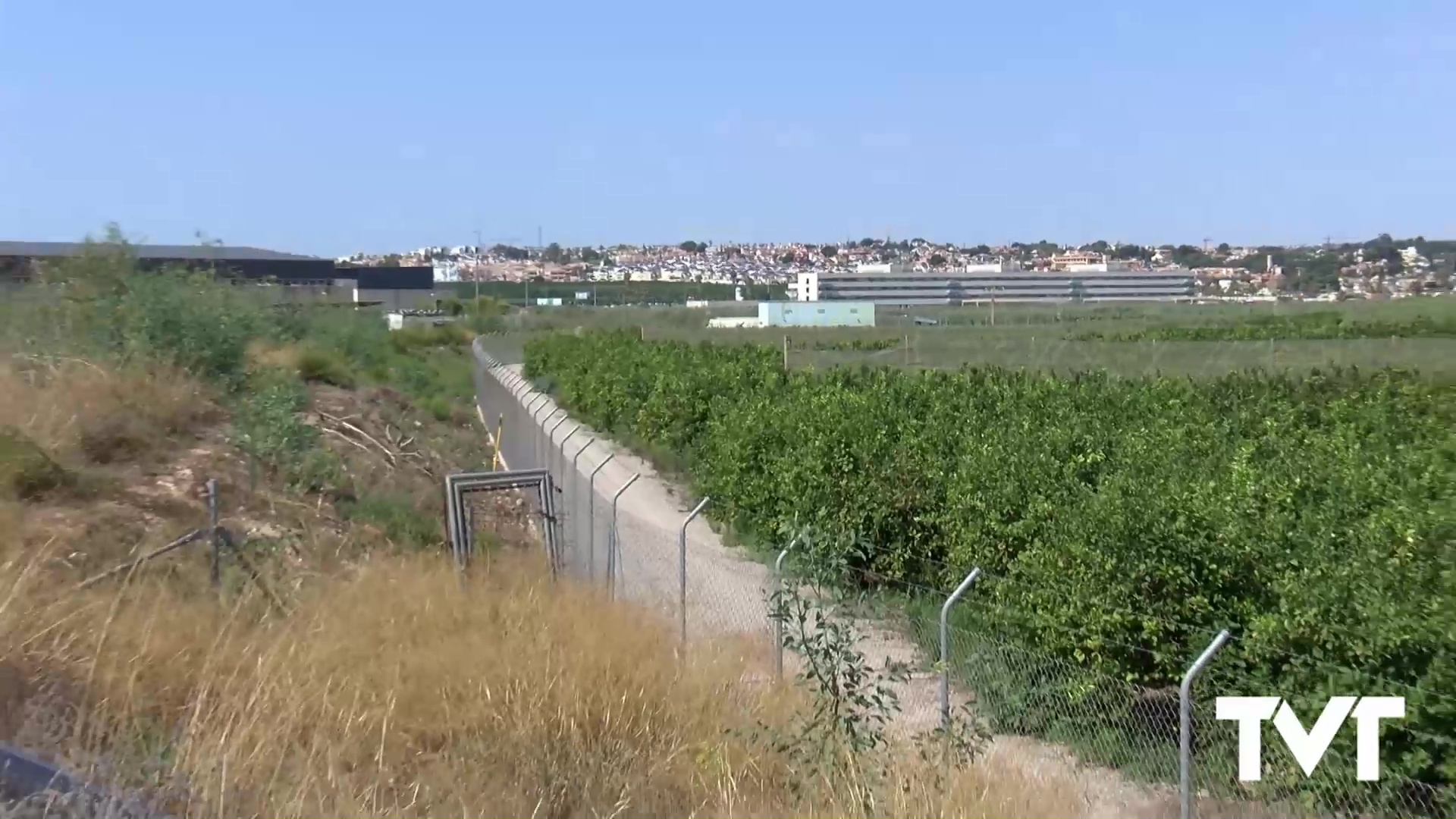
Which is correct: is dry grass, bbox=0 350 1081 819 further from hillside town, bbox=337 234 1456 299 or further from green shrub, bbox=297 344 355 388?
hillside town, bbox=337 234 1456 299

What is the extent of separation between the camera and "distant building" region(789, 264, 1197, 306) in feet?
204

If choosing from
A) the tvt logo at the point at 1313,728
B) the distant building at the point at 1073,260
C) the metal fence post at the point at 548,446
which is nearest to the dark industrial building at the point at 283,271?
the metal fence post at the point at 548,446

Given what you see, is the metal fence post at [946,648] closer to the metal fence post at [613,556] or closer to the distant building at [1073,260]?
the metal fence post at [613,556]

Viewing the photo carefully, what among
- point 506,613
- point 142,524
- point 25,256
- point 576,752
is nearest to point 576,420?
point 142,524

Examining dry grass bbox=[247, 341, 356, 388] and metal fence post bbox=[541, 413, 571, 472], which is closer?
metal fence post bbox=[541, 413, 571, 472]

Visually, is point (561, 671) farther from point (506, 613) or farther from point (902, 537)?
point (902, 537)

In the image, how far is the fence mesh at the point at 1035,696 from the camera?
23.0 ft

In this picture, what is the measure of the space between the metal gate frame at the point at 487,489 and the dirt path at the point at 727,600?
1.28ft

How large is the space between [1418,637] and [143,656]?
6618 millimetres

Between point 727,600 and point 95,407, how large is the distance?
8885 millimetres

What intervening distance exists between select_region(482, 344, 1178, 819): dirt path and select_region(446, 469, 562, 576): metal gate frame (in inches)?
15.4

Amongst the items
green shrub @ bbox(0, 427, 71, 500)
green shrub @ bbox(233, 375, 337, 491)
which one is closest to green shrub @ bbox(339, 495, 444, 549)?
green shrub @ bbox(233, 375, 337, 491)

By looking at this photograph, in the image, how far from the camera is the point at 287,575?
36.8 ft

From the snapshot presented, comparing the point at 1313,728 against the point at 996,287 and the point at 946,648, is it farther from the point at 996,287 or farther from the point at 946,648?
the point at 996,287
